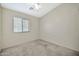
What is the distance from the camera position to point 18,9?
5.73 feet

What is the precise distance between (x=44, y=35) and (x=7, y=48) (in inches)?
26.3

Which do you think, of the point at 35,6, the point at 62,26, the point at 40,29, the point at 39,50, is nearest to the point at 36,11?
the point at 35,6

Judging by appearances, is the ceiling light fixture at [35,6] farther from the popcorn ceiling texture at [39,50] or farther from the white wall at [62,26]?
the popcorn ceiling texture at [39,50]

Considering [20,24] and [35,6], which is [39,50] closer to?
[20,24]

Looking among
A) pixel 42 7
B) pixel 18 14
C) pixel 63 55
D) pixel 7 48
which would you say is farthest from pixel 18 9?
pixel 63 55

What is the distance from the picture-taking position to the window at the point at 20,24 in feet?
5.69

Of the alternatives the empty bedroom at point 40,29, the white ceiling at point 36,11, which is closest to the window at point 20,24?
the empty bedroom at point 40,29

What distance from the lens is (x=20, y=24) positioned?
175 centimetres

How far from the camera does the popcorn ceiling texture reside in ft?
5.80

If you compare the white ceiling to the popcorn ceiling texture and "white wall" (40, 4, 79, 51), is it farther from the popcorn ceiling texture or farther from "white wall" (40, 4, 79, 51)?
the popcorn ceiling texture

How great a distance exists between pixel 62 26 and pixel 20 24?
0.73 m

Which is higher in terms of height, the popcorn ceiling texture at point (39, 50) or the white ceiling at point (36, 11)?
the white ceiling at point (36, 11)

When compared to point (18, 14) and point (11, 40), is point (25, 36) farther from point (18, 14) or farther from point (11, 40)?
point (18, 14)

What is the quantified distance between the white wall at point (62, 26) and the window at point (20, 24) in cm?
28
